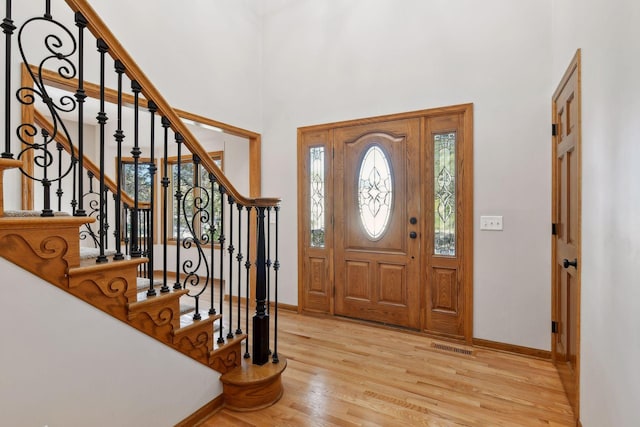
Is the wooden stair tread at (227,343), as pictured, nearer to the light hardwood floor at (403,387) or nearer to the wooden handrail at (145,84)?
the light hardwood floor at (403,387)

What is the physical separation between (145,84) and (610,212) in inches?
86.0

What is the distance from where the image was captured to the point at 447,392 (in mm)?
2334

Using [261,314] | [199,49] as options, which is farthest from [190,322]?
[199,49]

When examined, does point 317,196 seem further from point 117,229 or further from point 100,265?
point 100,265

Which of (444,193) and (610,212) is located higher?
(444,193)

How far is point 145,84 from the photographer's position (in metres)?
1.65

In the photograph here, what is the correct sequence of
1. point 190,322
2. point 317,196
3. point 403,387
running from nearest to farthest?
point 190,322
point 403,387
point 317,196

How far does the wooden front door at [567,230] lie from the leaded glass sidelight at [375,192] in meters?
1.43

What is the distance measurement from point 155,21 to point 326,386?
3.39m

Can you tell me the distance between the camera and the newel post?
227 cm

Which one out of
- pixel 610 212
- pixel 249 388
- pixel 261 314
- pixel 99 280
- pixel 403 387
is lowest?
pixel 403 387

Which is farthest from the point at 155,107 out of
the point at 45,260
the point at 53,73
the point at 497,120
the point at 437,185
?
the point at 497,120

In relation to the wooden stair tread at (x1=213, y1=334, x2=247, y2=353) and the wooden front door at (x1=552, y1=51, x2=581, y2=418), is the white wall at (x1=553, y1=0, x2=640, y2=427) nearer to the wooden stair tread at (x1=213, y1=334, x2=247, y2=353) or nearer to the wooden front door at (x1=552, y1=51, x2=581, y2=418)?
the wooden front door at (x1=552, y1=51, x2=581, y2=418)

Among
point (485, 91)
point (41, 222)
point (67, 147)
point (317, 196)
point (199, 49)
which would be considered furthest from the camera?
point (317, 196)
